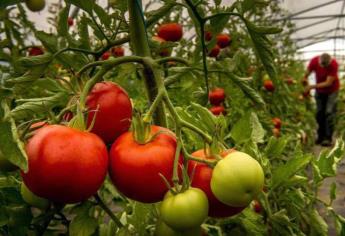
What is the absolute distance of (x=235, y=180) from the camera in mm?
493

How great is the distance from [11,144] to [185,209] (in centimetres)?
16

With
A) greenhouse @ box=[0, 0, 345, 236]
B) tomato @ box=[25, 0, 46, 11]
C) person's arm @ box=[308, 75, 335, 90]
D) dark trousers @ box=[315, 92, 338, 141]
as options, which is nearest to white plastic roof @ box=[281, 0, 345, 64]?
dark trousers @ box=[315, 92, 338, 141]

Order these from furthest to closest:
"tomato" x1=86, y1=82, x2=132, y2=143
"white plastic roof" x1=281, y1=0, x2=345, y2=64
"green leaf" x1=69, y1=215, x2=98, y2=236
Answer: "white plastic roof" x1=281, y1=0, x2=345, y2=64, "green leaf" x1=69, y1=215, x2=98, y2=236, "tomato" x1=86, y1=82, x2=132, y2=143

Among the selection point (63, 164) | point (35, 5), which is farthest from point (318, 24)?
point (63, 164)

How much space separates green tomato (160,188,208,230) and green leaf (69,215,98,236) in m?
0.20

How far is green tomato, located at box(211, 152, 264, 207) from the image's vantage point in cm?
50

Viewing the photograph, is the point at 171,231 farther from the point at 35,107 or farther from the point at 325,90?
the point at 325,90

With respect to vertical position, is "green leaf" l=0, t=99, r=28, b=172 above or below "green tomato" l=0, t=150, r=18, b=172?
above

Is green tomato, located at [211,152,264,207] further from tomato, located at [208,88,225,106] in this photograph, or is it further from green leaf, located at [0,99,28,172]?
tomato, located at [208,88,225,106]

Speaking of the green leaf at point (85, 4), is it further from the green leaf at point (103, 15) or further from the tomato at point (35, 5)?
the tomato at point (35, 5)

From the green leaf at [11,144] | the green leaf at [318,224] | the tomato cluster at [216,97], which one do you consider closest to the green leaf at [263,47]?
the green leaf at [11,144]

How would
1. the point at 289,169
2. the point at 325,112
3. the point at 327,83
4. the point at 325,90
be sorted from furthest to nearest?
the point at 325,112, the point at 325,90, the point at 327,83, the point at 289,169

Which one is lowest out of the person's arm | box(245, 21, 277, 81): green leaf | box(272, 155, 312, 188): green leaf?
the person's arm

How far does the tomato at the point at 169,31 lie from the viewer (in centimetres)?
171
